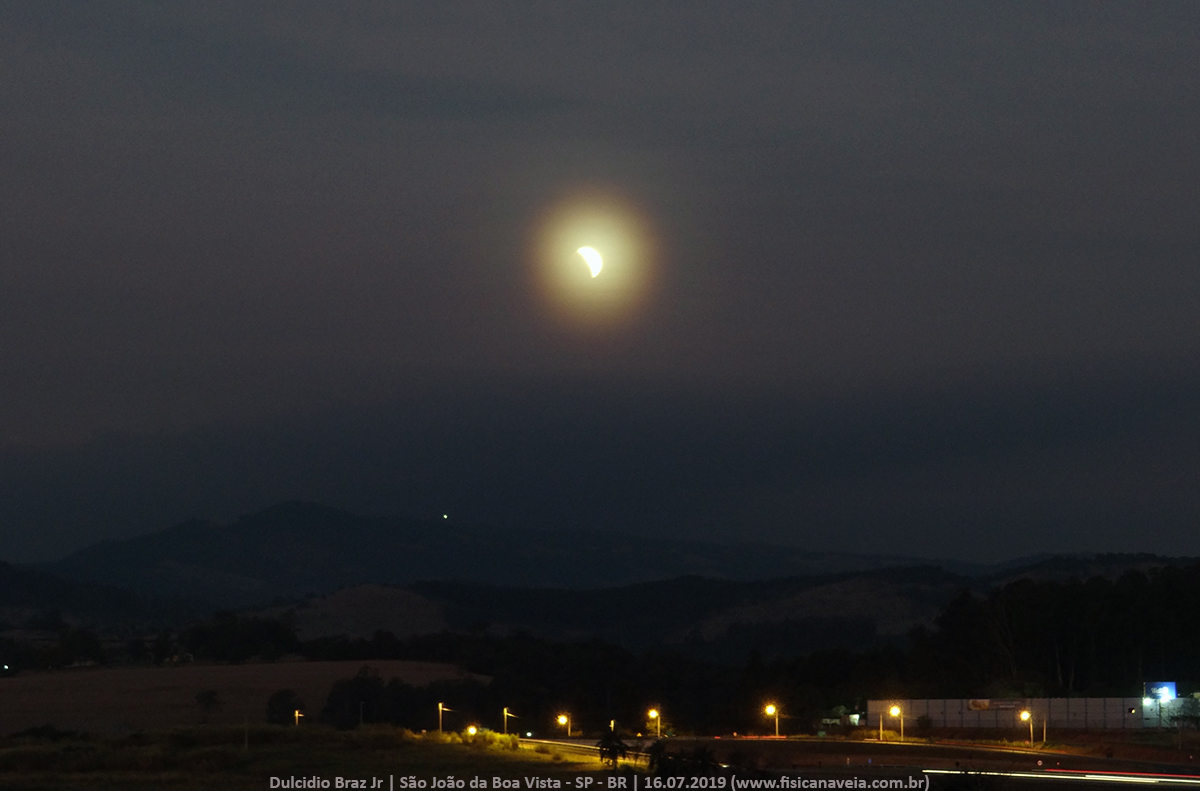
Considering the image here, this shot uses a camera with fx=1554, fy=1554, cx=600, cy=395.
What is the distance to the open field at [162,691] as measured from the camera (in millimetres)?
106875

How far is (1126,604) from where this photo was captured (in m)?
108

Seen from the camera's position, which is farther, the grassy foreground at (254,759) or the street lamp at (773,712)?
→ the street lamp at (773,712)

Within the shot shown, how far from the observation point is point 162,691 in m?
120

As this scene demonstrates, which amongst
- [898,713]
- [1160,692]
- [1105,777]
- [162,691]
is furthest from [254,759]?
[162,691]

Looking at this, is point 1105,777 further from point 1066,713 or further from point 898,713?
point 898,713

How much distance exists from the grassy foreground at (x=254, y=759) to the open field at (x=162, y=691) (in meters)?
19.8

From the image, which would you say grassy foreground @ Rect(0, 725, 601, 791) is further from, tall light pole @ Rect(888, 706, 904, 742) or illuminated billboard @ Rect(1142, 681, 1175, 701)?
illuminated billboard @ Rect(1142, 681, 1175, 701)

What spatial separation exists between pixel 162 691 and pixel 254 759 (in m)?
54.7

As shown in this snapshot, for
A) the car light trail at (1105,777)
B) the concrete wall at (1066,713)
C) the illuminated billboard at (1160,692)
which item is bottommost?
the car light trail at (1105,777)

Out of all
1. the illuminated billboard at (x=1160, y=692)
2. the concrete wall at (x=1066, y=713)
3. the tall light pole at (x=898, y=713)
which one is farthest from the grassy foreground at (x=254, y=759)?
the illuminated billboard at (x=1160, y=692)

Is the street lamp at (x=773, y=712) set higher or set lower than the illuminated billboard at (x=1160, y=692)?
lower

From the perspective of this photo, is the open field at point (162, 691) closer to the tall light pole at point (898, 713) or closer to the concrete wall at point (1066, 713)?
the tall light pole at point (898, 713)

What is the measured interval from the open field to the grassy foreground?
19822 mm

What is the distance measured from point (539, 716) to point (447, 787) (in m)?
54.6
